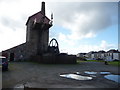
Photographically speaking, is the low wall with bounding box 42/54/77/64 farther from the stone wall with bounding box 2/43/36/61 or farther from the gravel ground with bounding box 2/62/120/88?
the gravel ground with bounding box 2/62/120/88

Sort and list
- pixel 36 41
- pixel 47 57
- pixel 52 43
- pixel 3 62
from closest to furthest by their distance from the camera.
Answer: pixel 3 62, pixel 47 57, pixel 52 43, pixel 36 41

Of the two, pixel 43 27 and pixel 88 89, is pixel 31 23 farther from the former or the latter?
pixel 88 89

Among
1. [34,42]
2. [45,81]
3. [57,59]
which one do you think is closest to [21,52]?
[34,42]

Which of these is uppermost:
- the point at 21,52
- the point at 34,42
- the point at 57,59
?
the point at 34,42

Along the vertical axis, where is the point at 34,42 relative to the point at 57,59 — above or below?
above

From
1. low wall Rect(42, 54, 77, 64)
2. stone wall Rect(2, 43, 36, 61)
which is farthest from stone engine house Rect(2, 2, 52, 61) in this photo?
low wall Rect(42, 54, 77, 64)

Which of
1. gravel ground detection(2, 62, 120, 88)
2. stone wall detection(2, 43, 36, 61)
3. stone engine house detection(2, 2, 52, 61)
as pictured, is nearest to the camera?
gravel ground detection(2, 62, 120, 88)

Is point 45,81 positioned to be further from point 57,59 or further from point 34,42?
point 34,42

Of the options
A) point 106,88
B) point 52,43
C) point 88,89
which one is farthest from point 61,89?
point 52,43

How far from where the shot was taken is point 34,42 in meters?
30.3

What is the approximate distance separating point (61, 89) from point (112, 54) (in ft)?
300

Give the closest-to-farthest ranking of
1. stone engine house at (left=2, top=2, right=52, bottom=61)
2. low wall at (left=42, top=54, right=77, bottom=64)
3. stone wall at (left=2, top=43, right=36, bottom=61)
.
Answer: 1. low wall at (left=42, top=54, right=77, bottom=64)
2. stone wall at (left=2, top=43, right=36, bottom=61)
3. stone engine house at (left=2, top=2, right=52, bottom=61)

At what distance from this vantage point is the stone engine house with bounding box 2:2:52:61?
93.8 feet

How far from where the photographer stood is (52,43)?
2831cm
